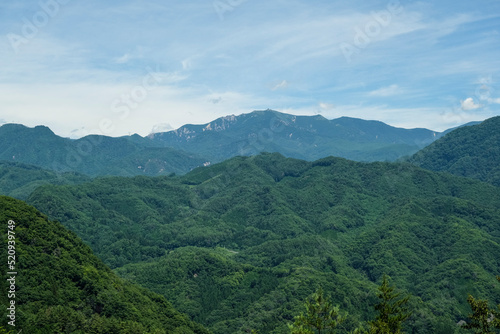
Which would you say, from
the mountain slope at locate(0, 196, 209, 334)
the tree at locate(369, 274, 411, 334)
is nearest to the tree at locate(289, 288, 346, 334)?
the tree at locate(369, 274, 411, 334)

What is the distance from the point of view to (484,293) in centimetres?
17600

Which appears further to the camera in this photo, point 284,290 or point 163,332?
point 284,290

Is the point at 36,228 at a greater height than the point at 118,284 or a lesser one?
greater

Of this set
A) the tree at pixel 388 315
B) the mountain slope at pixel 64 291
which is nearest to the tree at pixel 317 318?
the tree at pixel 388 315

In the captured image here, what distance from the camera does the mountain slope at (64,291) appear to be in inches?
3054

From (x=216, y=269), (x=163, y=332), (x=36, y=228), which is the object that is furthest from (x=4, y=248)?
(x=216, y=269)

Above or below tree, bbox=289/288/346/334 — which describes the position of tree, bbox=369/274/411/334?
below

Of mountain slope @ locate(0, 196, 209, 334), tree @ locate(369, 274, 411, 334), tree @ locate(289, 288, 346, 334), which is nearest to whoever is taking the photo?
tree @ locate(289, 288, 346, 334)

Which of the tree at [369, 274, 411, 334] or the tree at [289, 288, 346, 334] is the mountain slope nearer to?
the tree at [289, 288, 346, 334]

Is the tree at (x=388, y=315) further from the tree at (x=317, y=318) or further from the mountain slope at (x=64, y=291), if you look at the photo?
the mountain slope at (x=64, y=291)

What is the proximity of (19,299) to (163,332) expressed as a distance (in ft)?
103

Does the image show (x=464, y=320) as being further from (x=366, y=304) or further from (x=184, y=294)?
(x=184, y=294)

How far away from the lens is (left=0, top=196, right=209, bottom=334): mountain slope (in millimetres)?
77562

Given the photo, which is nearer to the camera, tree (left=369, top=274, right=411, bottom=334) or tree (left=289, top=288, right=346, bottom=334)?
tree (left=289, top=288, right=346, bottom=334)
